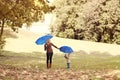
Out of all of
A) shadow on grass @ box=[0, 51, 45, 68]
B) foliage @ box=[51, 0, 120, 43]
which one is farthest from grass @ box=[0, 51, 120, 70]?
foliage @ box=[51, 0, 120, 43]

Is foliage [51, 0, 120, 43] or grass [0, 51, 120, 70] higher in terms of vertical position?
foliage [51, 0, 120, 43]

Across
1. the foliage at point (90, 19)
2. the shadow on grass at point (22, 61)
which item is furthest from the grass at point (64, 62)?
the foliage at point (90, 19)

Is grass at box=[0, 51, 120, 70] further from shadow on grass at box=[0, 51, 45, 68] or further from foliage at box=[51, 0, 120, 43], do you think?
foliage at box=[51, 0, 120, 43]

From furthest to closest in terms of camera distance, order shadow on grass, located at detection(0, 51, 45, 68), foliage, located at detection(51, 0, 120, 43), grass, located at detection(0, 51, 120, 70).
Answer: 1. foliage, located at detection(51, 0, 120, 43)
2. shadow on grass, located at detection(0, 51, 45, 68)
3. grass, located at detection(0, 51, 120, 70)

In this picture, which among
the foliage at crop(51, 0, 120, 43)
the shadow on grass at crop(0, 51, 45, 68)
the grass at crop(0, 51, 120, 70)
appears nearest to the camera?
the grass at crop(0, 51, 120, 70)

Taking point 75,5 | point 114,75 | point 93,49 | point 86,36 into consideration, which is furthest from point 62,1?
point 114,75

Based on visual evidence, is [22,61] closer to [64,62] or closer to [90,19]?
[64,62]

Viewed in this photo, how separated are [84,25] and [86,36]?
2356 millimetres

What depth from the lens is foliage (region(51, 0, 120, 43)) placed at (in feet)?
170

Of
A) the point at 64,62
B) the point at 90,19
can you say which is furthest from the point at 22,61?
the point at 90,19

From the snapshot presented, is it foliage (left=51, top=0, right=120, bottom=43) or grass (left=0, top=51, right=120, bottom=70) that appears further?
foliage (left=51, top=0, right=120, bottom=43)

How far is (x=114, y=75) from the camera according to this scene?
1270 centimetres

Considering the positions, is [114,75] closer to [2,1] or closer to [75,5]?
[2,1]

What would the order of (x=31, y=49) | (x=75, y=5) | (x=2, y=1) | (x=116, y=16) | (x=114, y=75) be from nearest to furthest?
(x=114, y=75) < (x=2, y=1) < (x=31, y=49) < (x=116, y=16) < (x=75, y=5)
